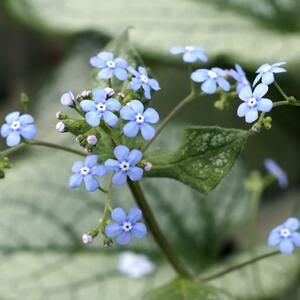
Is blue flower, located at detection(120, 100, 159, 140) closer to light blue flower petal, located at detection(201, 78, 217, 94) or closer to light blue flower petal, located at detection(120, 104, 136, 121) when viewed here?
light blue flower petal, located at detection(120, 104, 136, 121)

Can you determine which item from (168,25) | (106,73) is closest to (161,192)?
(168,25)

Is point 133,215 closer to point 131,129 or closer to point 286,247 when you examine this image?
point 131,129

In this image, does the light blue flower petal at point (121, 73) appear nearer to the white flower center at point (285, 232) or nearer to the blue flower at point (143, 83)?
the blue flower at point (143, 83)

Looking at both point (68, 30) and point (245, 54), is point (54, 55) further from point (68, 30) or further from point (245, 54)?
point (245, 54)

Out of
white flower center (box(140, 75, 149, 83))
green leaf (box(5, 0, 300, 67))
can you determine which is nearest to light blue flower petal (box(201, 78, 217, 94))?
white flower center (box(140, 75, 149, 83))

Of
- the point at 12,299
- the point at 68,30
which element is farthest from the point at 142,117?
the point at 68,30
